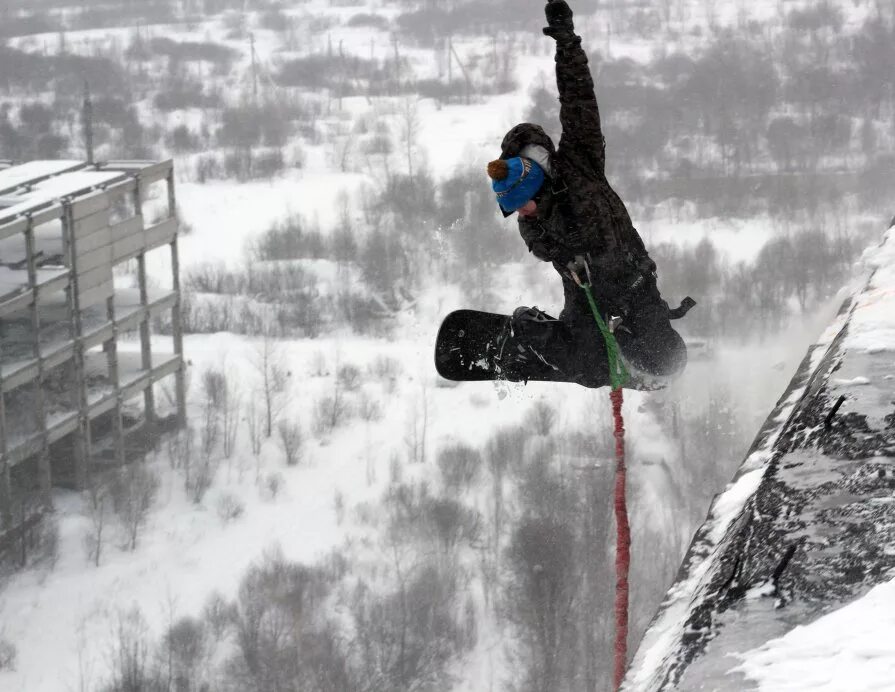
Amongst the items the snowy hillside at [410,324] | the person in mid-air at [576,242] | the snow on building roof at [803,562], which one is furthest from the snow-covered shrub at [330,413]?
the snow on building roof at [803,562]

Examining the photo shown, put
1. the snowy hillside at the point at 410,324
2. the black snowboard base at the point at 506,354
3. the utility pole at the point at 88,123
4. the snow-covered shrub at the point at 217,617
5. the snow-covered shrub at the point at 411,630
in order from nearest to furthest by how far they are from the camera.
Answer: the black snowboard base at the point at 506,354 < the snow-covered shrub at the point at 411,630 < the snow-covered shrub at the point at 217,617 < the snowy hillside at the point at 410,324 < the utility pole at the point at 88,123

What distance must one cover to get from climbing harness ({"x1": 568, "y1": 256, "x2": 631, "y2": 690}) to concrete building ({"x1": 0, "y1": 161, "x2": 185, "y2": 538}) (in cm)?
1583

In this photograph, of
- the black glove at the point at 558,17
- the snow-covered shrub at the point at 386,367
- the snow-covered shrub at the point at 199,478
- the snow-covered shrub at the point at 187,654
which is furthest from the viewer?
the snow-covered shrub at the point at 386,367

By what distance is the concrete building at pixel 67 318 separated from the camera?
19969 millimetres

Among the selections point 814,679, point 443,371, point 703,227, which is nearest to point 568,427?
point 703,227

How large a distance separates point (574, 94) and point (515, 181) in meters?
0.38

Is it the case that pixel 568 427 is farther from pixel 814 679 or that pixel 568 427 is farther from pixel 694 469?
pixel 814 679

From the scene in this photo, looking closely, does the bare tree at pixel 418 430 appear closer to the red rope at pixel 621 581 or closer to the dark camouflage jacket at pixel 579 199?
the dark camouflage jacket at pixel 579 199

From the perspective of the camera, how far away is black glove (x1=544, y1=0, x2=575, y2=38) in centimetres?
421

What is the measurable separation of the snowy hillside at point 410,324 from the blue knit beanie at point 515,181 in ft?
3.67

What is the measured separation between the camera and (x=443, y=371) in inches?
206

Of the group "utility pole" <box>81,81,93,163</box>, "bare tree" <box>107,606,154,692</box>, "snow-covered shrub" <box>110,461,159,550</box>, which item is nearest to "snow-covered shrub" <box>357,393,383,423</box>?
"snow-covered shrub" <box>110,461,159,550</box>

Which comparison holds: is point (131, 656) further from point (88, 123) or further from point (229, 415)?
point (88, 123)

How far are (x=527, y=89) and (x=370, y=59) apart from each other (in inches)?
437
